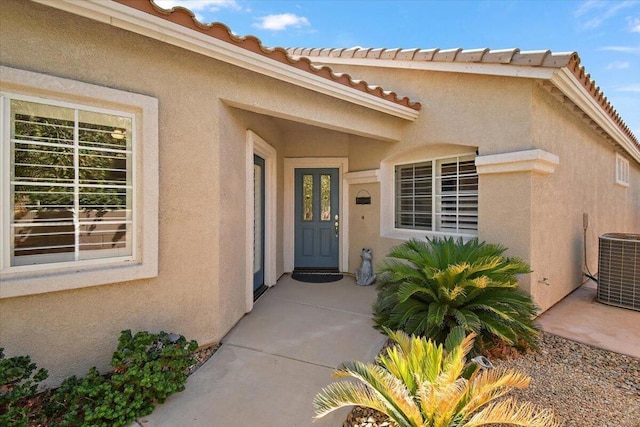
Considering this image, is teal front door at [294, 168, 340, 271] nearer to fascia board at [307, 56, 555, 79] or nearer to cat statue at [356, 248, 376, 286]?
cat statue at [356, 248, 376, 286]

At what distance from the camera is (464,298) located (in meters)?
4.31

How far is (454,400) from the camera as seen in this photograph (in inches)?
91.7

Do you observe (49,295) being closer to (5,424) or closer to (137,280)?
(137,280)

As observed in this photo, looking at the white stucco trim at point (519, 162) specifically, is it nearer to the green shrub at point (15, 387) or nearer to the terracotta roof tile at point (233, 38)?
the terracotta roof tile at point (233, 38)

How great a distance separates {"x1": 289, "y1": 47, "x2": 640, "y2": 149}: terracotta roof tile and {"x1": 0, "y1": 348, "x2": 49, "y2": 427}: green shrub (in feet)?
23.8

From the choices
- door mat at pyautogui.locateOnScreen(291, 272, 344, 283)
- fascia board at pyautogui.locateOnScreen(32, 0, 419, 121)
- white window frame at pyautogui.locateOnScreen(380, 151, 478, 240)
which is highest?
fascia board at pyautogui.locateOnScreen(32, 0, 419, 121)

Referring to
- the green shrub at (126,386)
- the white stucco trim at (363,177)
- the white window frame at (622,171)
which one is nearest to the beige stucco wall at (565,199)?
the white window frame at (622,171)

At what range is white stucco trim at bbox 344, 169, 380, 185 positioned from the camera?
25.1ft

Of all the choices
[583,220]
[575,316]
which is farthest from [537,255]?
[583,220]

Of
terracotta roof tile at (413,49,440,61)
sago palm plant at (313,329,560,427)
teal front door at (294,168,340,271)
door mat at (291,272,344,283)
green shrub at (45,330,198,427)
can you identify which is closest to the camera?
sago palm plant at (313,329,560,427)

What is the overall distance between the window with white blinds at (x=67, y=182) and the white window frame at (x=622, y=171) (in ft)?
44.6

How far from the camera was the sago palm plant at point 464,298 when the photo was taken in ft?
13.5

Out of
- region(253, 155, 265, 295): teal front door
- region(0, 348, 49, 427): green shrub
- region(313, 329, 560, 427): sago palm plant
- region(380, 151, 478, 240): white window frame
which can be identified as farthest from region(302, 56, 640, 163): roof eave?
region(0, 348, 49, 427): green shrub

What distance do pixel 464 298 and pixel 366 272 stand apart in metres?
3.52
